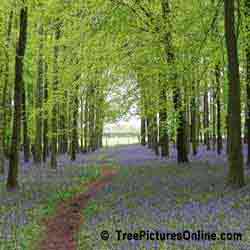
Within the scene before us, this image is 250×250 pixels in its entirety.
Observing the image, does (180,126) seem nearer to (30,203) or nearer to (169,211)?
(30,203)

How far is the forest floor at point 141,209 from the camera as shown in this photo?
33.2 feet

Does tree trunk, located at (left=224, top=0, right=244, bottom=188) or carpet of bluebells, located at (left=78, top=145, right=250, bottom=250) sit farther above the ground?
tree trunk, located at (left=224, top=0, right=244, bottom=188)

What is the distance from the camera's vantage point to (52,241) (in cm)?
1127

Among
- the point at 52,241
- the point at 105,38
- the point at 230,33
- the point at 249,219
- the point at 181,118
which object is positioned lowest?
the point at 52,241

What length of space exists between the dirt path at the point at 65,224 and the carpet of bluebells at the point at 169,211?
0.37m

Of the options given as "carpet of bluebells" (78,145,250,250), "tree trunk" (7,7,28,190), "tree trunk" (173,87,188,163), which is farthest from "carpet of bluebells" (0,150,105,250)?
"tree trunk" (173,87,188,163)

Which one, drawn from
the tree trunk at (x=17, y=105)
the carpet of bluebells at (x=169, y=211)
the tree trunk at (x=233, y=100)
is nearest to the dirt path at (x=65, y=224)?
the carpet of bluebells at (x=169, y=211)

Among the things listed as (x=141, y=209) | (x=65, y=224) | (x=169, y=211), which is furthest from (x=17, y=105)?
(x=169, y=211)

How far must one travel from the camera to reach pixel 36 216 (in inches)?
535

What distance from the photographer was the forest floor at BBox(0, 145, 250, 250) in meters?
10.1

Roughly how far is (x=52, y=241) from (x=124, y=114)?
52.4 feet

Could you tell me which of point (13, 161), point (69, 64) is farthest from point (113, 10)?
point (13, 161)

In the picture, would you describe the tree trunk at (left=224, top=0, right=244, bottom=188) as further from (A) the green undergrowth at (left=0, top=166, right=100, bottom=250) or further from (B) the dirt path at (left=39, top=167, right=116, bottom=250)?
(A) the green undergrowth at (left=0, top=166, right=100, bottom=250)

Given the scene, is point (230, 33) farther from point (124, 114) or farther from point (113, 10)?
point (124, 114)
